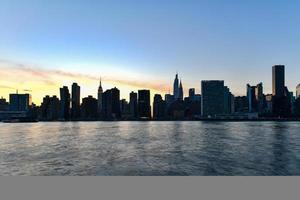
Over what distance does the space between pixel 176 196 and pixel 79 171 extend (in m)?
21.8

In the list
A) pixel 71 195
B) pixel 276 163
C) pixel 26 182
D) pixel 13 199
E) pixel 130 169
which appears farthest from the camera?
pixel 276 163

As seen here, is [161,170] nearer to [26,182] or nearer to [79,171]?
[79,171]

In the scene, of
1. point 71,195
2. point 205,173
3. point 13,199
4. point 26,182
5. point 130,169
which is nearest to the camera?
point 13,199

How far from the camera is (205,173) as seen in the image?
39.9 meters

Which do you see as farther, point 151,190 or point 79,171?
point 79,171

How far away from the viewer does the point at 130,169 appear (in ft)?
142

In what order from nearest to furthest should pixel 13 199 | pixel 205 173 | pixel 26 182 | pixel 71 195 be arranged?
pixel 13 199 < pixel 71 195 < pixel 26 182 < pixel 205 173

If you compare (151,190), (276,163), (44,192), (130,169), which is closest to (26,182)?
(44,192)

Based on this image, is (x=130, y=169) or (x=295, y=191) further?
(x=130, y=169)

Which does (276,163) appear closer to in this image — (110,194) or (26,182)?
(110,194)

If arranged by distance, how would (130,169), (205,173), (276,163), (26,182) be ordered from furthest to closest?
(276,163), (130,169), (205,173), (26,182)

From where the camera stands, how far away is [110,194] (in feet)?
80.0

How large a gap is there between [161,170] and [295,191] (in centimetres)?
2074

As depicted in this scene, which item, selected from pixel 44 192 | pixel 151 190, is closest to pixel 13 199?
pixel 44 192
